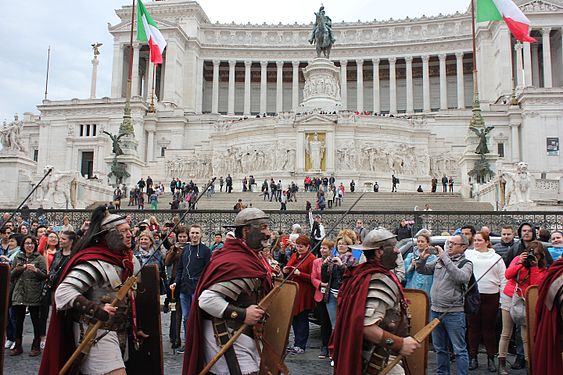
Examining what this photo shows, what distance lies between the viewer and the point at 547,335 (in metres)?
4.49

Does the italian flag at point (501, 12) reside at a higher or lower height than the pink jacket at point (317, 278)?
higher

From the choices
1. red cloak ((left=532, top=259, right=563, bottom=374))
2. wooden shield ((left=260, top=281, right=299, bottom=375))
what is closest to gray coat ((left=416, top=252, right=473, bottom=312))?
red cloak ((left=532, top=259, right=563, bottom=374))

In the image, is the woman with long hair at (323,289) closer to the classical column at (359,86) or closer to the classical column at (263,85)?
the classical column at (359,86)

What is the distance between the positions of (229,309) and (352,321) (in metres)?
0.95

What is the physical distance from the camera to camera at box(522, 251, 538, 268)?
6.93 meters

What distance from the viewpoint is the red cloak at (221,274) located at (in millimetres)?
4414

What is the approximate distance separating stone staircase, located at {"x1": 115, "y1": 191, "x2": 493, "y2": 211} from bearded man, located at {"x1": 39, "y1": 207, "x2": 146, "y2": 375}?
70.8ft

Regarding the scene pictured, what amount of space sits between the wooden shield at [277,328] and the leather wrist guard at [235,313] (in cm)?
44

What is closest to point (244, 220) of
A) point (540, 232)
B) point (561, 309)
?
point (561, 309)

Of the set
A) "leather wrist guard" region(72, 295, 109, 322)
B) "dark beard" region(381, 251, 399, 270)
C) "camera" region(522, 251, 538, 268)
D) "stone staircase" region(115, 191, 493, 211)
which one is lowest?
"leather wrist guard" region(72, 295, 109, 322)

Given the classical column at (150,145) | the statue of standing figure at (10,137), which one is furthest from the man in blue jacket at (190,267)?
the classical column at (150,145)

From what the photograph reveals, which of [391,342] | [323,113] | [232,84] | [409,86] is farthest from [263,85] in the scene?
[391,342]

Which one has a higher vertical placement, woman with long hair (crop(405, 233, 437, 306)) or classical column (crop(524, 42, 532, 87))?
classical column (crop(524, 42, 532, 87))

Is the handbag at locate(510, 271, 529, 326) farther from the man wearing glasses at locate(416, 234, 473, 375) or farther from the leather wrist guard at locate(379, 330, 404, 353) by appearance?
the leather wrist guard at locate(379, 330, 404, 353)
